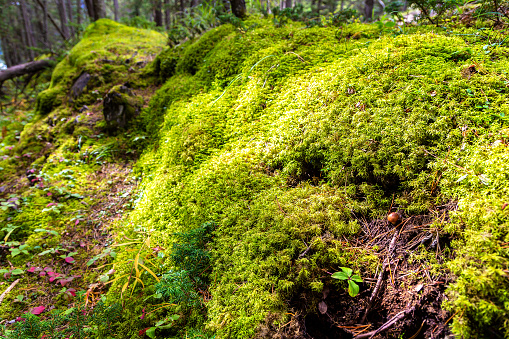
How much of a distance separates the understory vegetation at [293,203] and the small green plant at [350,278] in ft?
0.24

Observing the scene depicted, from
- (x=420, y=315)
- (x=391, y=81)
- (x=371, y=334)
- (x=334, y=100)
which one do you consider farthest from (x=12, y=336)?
(x=391, y=81)

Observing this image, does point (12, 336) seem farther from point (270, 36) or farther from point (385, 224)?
point (270, 36)

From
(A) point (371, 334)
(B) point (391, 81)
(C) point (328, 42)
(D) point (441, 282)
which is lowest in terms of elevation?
(A) point (371, 334)

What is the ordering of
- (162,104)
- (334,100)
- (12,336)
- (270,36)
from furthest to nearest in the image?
1. (162,104)
2. (270,36)
3. (334,100)
4. (12,336)

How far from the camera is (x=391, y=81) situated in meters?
2.45

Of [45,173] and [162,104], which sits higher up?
[162,104]

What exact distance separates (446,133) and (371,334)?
1539 millimetres

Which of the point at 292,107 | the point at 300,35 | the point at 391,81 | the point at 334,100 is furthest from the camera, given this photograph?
the point at 300,35

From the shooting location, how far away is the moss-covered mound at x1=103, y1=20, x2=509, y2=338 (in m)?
1.50

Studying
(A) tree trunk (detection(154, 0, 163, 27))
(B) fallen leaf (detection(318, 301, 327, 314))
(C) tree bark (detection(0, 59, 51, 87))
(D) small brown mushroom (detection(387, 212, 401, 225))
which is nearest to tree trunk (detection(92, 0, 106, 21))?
(C) tree bark (detection(0, 59, 51, 87))

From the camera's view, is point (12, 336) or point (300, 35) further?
point (300, 35)

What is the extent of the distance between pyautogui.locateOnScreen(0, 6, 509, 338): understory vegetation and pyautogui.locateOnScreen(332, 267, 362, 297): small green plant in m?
0.07

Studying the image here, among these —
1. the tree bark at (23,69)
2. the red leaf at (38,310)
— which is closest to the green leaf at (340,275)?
the red leaf at (38,310)

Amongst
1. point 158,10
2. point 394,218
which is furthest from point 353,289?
point 158,10
